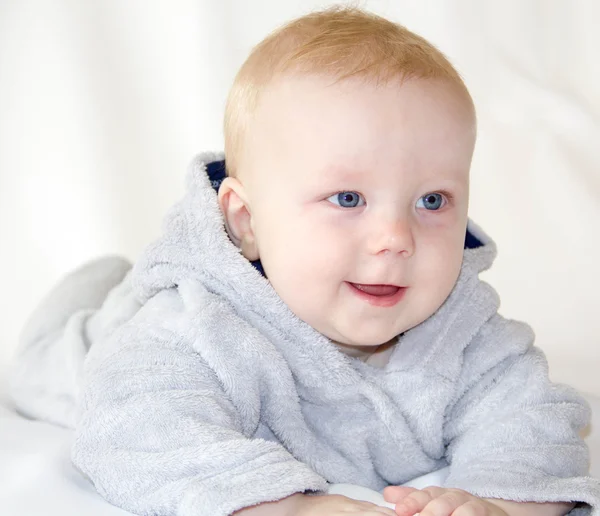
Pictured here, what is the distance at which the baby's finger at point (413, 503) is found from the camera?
123 centimetres

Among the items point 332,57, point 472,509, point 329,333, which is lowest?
point 472,509

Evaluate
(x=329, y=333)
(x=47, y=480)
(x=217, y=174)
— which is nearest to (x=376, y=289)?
(x=329, y=333)

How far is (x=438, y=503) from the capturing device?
1220 mm

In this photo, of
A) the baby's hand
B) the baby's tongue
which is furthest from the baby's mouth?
the baby's hand

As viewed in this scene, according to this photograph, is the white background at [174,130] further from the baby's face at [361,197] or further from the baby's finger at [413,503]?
the baby's finger at [413,503]

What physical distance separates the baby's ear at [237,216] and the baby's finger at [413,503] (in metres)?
0.44

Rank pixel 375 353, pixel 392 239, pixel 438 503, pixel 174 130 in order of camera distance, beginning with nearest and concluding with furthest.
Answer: pixel 438 503 < pixel 392 239 < pixel 375 353 < pixel 174 130

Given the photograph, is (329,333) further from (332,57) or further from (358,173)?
(332,57)

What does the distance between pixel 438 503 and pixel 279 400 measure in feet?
1.01

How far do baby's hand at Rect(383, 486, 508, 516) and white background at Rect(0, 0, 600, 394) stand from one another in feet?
3.17

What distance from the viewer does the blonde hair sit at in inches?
54.4

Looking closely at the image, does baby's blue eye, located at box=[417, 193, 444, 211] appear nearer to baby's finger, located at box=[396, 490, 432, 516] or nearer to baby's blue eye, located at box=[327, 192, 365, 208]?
baby's blue eye, located at box=[327, 192, 365, 208]

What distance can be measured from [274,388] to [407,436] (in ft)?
0.72

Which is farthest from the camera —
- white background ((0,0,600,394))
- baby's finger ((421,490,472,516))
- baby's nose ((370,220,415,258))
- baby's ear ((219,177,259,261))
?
white background ((0,0,600,394))
